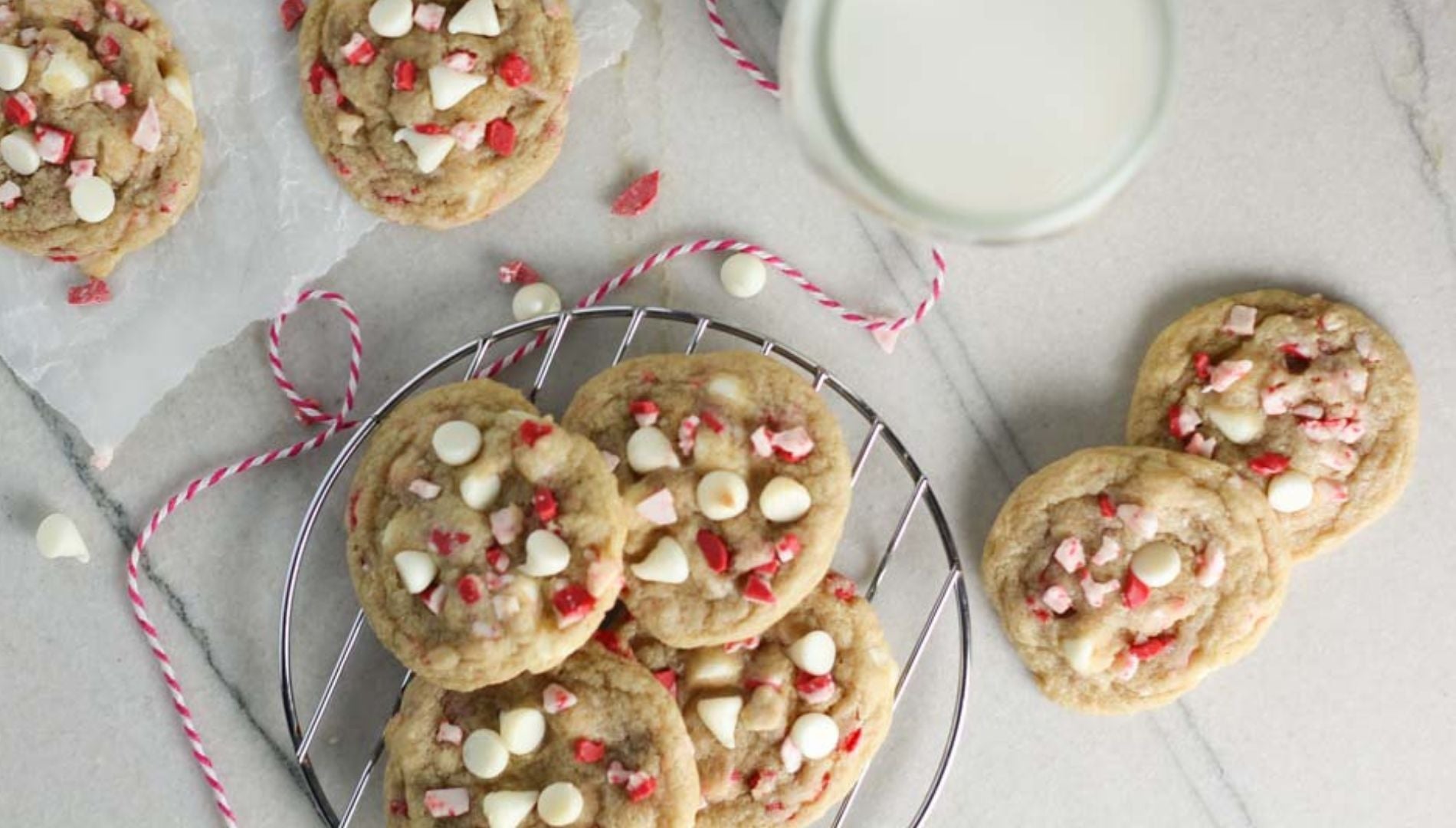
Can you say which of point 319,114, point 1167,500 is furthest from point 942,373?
point 319,114

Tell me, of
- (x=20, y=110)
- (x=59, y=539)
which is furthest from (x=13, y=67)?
(x=59, y=539)

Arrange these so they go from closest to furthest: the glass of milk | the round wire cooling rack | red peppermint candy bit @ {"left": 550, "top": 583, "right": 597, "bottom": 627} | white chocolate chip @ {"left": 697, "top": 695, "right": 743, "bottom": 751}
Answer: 1. the glass of milk
2. red peppermint candy bit @ {"left": 550, "top": 583, "right": 597, "bottom": 627}
3. white chocolate chip @ {"left": 697, "top": 695, "right": 743, "bottom": 751}
4. the round wire cooling rack

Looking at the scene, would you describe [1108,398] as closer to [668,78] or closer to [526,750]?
[668,78]

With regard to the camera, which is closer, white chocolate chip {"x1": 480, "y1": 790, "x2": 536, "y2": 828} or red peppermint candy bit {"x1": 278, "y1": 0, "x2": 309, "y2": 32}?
white chocolate chip {"x1": 480, "y1": 790, "x2": 536, "y2": 828}

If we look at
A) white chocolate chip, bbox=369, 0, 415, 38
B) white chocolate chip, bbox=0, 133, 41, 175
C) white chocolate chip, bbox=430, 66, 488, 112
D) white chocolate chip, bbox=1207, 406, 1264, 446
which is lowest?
white chocolate chip, bbox=1207, 406, 1264, 446

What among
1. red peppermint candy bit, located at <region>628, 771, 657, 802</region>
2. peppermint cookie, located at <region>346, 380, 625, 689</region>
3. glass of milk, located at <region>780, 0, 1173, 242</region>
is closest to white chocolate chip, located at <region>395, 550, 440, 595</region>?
peppermint cookie, located at <region>346, 380, 625, 689</region>

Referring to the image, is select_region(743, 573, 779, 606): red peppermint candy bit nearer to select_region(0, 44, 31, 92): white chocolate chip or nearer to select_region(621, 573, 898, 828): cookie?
select_region(621, 573, 898, 828): cookie

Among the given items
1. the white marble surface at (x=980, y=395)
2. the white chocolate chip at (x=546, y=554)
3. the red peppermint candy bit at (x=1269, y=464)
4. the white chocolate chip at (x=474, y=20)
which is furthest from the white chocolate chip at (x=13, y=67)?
the red peppermint candy bit at (x=1269, y=464)
